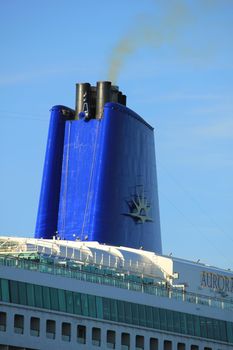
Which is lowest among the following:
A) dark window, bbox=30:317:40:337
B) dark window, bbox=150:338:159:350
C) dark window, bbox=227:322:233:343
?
dark window, bbox=150:338:159:350

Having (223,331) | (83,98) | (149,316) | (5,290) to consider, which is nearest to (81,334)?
(5,290)

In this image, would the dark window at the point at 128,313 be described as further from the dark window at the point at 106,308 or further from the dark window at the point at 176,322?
the dark window at the point at 176,322

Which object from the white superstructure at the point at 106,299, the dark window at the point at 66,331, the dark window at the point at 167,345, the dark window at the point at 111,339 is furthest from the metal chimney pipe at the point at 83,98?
the dark window at the point at 66,331

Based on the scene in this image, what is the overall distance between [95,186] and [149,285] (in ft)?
44.2

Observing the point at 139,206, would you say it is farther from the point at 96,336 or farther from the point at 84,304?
the point at 96,336

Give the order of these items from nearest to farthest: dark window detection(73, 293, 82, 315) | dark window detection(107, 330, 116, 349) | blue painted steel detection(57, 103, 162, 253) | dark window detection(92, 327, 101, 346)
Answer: dark window detection(73, 293, 82, 315) < dark window detection(92, 327, 101, 346) < dark window detection(107, 330, 116, 349) < blue painted steel detection(57, 103, 162, 253)

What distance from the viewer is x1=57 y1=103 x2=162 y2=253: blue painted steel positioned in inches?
3944

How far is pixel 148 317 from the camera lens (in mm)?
87812

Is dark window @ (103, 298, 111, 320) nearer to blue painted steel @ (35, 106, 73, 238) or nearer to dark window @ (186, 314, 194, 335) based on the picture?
dark window @ (186, 314, 194, 335)

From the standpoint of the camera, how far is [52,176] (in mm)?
→ 104625

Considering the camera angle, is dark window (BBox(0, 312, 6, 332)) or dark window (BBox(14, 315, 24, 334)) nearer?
dark window (BBox(0, 312, 6, 332))

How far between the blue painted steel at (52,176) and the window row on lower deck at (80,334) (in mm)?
16995

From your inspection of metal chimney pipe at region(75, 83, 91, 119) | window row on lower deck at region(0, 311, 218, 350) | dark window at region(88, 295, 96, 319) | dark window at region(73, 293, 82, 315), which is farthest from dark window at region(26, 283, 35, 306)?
metal chimney pipe at region(75, 83, 91, 119)

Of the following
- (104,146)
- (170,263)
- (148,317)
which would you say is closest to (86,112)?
(104,146)
